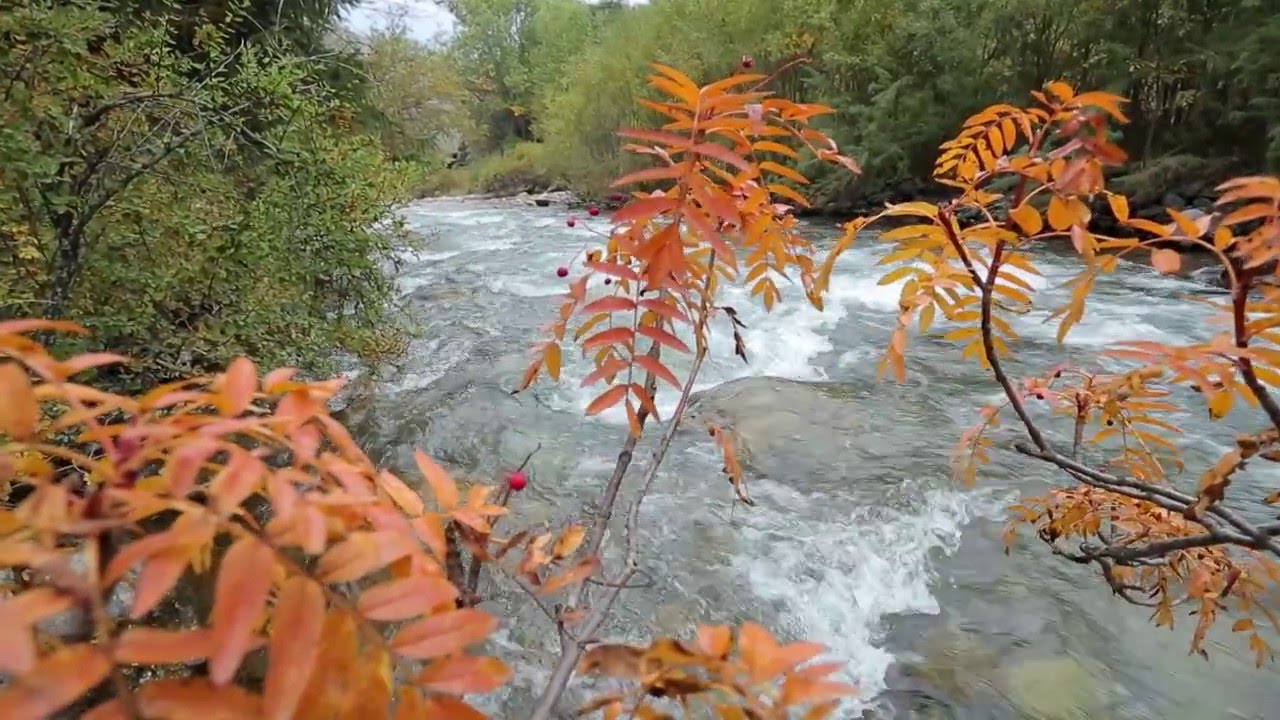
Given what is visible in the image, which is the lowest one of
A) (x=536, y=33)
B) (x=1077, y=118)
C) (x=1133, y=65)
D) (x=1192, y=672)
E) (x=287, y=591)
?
(x=1192, y=672)

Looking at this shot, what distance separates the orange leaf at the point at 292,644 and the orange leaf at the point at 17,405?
0.18 metres

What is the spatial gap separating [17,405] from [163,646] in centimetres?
18

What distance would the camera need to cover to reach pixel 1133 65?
12.1 meters

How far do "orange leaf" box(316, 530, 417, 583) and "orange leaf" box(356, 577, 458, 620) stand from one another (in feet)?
0.05

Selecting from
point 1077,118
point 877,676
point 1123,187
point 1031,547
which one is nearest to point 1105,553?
point 1077,118

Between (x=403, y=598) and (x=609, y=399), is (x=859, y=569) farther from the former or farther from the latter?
(x=403, y=598)

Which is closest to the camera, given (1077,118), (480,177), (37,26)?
(1077,118)

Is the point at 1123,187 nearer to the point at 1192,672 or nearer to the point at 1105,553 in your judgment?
the point at 1192,672

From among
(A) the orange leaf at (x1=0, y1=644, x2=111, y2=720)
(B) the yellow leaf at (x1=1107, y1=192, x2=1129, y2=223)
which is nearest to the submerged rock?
(B) the yellow leaf at (x1=1107, y1=192, x2=1129, y2=223)

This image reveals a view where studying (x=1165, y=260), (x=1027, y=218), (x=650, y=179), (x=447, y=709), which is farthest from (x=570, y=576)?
(x=1165, y=260)

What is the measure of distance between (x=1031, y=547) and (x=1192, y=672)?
813 mm

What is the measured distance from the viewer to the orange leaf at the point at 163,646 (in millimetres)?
348

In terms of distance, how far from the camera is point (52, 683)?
1.13ft

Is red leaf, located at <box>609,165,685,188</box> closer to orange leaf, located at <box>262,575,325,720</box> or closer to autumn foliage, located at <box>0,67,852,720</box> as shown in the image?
autumn foliage, located at <box>0,67,852,720</box>
